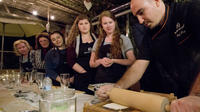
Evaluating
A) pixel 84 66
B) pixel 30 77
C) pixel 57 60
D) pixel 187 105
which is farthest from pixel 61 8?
pixel 187 105

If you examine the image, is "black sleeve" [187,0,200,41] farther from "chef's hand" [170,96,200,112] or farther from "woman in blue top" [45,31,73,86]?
"woman in blue top" [45,31,73,86]

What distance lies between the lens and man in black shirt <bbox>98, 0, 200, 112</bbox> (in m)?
1.31

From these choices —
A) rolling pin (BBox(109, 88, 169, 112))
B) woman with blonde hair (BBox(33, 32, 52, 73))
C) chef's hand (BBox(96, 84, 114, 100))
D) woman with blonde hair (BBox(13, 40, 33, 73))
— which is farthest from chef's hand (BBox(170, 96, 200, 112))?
woman with blonde hair (BBox(13, 40, 33, 73))

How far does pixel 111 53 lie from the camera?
211 cm

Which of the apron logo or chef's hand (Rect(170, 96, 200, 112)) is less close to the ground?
the apron logo

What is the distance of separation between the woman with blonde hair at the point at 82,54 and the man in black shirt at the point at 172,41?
0.94 m

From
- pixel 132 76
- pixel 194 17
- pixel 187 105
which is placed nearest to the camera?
pixel 187 105

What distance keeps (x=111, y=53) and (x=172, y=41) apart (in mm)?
810

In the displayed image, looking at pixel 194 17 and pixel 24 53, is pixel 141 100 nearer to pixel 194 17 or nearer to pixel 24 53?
pixel 194 17

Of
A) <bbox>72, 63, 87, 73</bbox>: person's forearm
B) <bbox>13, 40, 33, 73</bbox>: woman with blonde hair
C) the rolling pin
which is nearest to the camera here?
the rolling pin

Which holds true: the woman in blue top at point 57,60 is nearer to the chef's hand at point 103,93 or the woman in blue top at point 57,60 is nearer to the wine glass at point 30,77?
the wine glass at point 30,77

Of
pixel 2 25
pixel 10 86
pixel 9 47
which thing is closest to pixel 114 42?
pixel 10 86

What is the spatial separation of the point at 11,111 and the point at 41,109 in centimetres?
44

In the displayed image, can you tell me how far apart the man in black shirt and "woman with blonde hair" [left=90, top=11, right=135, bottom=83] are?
0.42 meters
